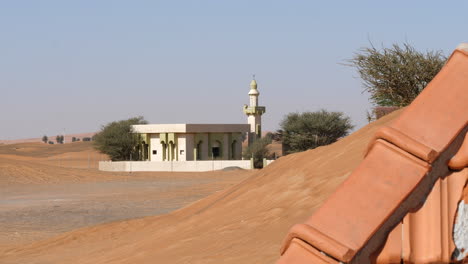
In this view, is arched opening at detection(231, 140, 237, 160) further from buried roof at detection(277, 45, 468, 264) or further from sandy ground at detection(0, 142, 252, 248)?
buried roof at detection(277, 45, 468, 264)

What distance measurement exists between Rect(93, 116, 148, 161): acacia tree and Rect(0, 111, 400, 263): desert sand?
144ft

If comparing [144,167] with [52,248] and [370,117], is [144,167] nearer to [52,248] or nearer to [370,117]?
[370,117]

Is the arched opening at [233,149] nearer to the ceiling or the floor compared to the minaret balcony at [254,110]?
nearer to the floor

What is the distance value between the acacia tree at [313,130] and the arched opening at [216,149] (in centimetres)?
618

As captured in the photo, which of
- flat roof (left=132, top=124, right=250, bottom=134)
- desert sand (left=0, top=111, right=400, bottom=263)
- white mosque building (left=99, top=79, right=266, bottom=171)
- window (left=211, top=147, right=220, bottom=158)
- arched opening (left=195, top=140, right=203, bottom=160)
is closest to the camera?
desert sand (left=0, top=111, right=400, bottom=263)

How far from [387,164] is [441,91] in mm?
494

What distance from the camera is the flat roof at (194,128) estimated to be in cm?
5223

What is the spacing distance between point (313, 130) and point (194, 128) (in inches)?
438

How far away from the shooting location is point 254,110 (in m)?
60.0

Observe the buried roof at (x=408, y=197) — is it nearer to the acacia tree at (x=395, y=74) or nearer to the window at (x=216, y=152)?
the acacia tree at (x=395, y=74)

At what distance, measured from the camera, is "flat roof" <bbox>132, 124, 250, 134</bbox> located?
52.2 m

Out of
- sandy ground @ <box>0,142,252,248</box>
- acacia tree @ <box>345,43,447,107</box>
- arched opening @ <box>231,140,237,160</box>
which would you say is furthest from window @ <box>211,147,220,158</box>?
acacia tree @ <box>345,43,447,107</box>

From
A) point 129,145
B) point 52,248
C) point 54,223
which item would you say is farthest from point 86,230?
point 129,145

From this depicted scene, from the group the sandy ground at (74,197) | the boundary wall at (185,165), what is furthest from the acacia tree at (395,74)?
the boundary wall at (185,165)
